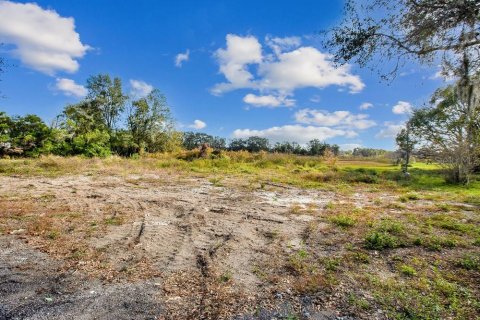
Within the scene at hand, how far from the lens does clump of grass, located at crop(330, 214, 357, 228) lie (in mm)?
6875

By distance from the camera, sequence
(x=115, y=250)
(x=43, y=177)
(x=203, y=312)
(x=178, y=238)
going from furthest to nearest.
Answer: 1. (x=43, y=177)
2. (x=178, y=238)
3. (x=115, y=250)
4. (x=203, y=312)

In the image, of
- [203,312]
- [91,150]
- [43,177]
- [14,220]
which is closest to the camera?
[203,312]

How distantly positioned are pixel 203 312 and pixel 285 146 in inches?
2530

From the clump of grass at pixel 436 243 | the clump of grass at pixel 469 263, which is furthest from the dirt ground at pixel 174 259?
the clump of grass at pixel 469 263

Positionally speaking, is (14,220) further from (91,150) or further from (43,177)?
(91,150)

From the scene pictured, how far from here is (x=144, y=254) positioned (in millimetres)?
4949

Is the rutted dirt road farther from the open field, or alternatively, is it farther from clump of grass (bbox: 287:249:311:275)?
clump of grass (bbox: 287:249:311:275)

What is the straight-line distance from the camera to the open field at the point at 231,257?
3430 millimetres

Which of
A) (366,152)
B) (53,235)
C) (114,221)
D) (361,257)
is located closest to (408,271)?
(361,257)

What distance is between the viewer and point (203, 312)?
3316 mm

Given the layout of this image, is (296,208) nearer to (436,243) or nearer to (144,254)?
(436,243)

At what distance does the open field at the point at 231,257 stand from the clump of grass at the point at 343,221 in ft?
0.08

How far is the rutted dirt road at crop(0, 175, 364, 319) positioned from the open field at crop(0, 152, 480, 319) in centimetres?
2

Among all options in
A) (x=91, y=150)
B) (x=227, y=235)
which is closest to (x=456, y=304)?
(x=227, y=235)
